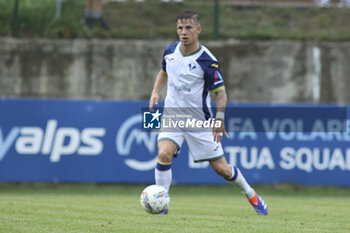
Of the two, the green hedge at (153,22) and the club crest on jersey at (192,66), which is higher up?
the green hedge at (153,22)

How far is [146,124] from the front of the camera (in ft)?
43.3

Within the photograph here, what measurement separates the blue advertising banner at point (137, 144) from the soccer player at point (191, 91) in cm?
573

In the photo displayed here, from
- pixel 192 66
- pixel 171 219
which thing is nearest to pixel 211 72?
pixel 192 66

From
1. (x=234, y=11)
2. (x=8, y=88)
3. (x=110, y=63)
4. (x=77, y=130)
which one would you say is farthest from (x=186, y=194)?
(x=234, y=11)

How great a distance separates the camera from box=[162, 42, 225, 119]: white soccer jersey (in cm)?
791

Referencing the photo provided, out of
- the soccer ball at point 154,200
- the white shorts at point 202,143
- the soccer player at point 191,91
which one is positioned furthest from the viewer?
the white shorts at point 202,143

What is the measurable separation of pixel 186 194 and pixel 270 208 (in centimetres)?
427

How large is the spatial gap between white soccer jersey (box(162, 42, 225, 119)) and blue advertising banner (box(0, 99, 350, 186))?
5.75m

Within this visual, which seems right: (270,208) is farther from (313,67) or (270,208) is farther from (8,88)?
(8,88)

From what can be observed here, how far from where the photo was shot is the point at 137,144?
45.2 feet

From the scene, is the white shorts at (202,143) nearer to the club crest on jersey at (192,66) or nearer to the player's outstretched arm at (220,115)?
the player's outstretched arm at (220,115)

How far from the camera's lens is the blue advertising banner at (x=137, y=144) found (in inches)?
534

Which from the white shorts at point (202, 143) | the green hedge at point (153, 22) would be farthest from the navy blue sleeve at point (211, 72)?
the green hedge at point (153, 22)

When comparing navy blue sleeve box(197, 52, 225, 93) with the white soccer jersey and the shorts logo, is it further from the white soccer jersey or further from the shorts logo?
the shorts logo
